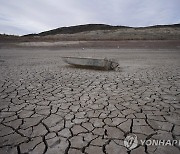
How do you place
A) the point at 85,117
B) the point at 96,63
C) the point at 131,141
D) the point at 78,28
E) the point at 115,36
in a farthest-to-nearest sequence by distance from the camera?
the point at 78,28
the point at 115,36
the point at 96,63
the point at 85,117
the point at 131,141

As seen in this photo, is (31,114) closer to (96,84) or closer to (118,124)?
(118,124)

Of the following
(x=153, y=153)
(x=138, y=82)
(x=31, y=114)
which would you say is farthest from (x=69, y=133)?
(x=138, y=82)

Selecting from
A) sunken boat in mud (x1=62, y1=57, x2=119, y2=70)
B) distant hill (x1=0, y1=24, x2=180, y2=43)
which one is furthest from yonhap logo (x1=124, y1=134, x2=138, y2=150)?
distant hill (x1=0, y1=24, x2=180, y2=43)

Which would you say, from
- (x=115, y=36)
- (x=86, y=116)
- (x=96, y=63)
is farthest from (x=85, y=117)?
(x=115, y=36)

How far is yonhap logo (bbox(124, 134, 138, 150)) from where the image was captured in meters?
1.93

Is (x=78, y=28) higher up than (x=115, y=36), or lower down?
higher up

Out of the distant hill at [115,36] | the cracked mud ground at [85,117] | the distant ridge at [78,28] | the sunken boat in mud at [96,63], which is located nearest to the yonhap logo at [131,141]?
the cracked mud ground at [85,117]

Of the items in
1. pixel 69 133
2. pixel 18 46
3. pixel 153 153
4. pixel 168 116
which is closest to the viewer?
pixel 153 153

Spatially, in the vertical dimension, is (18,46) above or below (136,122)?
above

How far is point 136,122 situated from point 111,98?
1.09m

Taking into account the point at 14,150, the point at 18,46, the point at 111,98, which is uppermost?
the point at 18,46

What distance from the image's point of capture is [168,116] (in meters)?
2.66

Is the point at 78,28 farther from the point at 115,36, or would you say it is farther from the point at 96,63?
the point at 96,63

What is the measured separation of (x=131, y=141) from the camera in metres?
2.03
